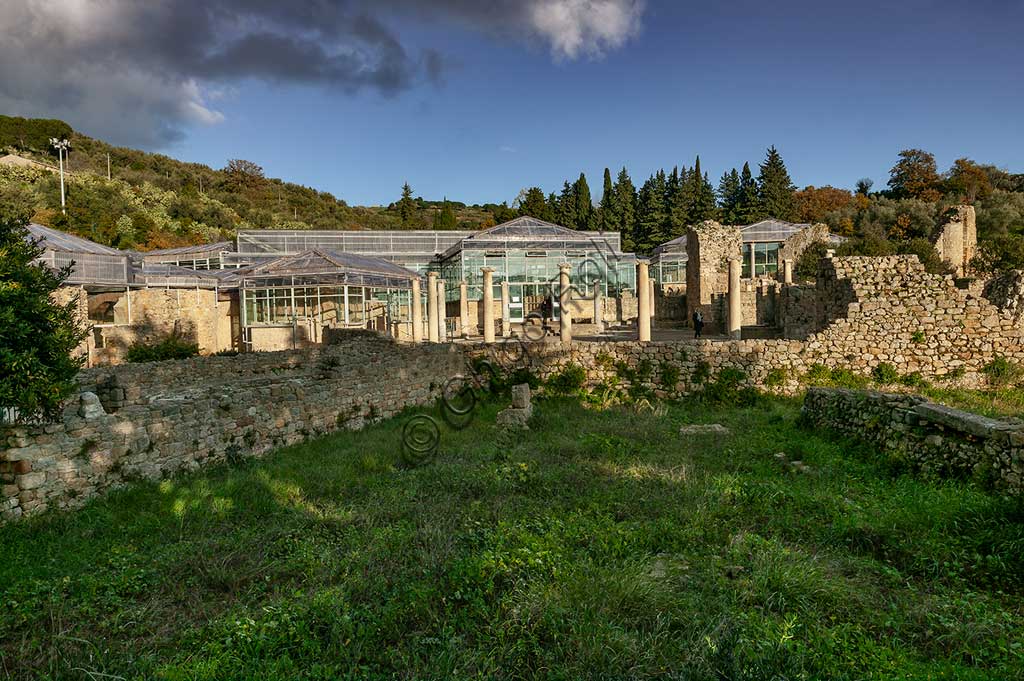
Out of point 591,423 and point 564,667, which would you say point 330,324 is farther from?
point 564,667

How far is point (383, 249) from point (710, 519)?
40.5 metres

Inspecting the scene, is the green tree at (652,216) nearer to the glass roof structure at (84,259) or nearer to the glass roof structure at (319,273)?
the glass roof structure at (319,273)

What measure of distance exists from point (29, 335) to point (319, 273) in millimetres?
17062

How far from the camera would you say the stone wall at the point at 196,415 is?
6.28m

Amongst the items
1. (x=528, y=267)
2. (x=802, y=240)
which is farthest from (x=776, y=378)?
(x=802, y=240)

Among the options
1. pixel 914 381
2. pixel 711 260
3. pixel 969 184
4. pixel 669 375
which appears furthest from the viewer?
pixel 969 184

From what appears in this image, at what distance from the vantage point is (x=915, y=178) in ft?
176

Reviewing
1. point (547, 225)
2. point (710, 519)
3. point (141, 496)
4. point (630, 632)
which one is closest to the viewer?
point (630, 632)

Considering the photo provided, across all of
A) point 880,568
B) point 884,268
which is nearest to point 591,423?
point 880,568

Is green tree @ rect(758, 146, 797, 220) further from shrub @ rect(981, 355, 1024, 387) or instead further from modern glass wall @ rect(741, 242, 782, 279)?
shrub @ rect(981, 355, 1024, 387)

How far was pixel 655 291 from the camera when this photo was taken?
37.8m

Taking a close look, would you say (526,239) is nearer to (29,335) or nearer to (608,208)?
(29,335)

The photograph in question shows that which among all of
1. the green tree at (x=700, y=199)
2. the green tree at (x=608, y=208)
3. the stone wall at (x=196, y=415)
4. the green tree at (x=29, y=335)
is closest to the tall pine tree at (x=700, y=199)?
the green tree at (x=700, y=199)

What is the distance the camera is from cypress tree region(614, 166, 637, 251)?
63094mm
